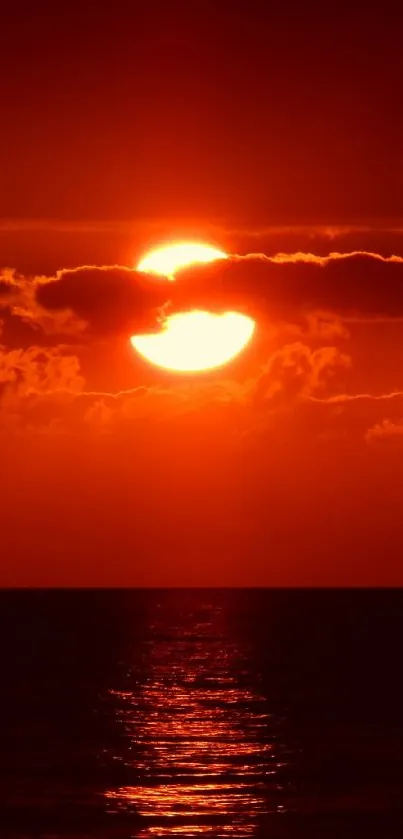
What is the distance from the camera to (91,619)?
477 ft

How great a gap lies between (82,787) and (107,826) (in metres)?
5.40

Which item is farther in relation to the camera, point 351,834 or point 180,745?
point 180,745

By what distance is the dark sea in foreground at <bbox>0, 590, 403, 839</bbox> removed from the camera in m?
28.2

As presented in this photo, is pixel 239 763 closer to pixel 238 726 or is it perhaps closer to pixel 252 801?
pixel 252 801

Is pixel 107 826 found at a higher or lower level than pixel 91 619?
lower

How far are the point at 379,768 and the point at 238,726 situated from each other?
11720 millimetres

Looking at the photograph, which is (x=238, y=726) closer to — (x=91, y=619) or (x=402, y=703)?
(x=402, y=703)

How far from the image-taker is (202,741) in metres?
40.8

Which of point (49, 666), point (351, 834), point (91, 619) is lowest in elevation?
point (351, 834)

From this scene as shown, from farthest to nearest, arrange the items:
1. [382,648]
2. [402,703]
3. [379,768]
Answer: [382,648], [402,703], [379,768]

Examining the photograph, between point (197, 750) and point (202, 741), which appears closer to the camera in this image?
point (197, 750)

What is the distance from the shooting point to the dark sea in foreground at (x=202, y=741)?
2816cm

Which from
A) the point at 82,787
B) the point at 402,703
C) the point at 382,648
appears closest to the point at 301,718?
the point at 402,703

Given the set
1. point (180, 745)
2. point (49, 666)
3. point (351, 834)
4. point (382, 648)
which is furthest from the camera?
point (382, 648)
